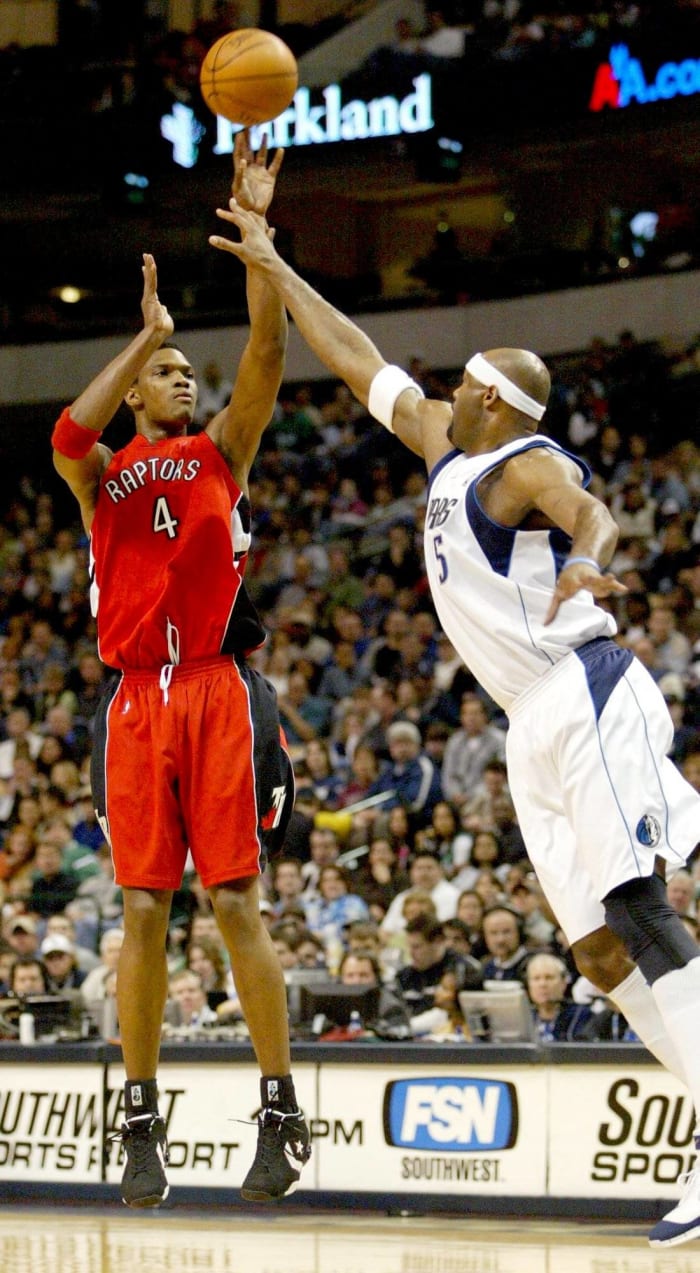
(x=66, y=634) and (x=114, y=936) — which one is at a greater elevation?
(x=66, y=634)

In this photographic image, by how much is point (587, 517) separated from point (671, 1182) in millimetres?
4808

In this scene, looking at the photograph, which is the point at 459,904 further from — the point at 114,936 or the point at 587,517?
the point at 587,517

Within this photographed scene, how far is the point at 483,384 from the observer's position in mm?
5293

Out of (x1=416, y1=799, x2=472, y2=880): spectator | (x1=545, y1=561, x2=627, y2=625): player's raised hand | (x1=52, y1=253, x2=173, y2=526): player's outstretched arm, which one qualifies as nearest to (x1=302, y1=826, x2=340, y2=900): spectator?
(x1=416, y1=799, x2=472, y2=880): spectator

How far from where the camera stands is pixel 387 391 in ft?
→ 19.4

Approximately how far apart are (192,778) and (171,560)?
27.6 inches

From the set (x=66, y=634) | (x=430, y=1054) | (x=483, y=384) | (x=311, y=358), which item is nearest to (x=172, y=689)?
(x=483, y=384)

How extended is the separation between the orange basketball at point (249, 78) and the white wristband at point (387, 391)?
3.52ft

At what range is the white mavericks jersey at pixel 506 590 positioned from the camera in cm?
505

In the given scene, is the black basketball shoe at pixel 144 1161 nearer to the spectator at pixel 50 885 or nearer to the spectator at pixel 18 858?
the spectator at pixel 50 885

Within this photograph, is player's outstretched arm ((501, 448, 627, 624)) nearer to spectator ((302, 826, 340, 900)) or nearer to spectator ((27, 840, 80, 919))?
spectator ((302, 826, 340, 900))

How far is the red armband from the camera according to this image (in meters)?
5.67

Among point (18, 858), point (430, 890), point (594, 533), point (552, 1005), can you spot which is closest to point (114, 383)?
point (594, 533)

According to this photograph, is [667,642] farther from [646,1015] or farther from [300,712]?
[646,1015]
